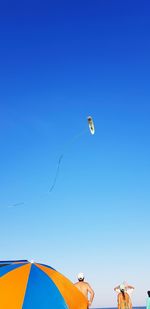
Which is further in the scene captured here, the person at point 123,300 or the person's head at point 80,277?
the person at point 123,300

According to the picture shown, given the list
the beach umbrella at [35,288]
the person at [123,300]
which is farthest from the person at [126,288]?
the beach umbrella at [35,288]

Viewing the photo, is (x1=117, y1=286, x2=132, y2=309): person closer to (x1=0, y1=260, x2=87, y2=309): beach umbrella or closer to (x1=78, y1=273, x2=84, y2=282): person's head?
(x1=78, y1=273, x2=84, y2=282): person's head

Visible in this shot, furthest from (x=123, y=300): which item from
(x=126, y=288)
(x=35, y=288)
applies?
(x=35, y=288)

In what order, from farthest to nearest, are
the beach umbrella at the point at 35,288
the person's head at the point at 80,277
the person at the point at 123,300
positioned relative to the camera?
the person at the point at 123,300 → the person's head at the point at 80,277 → the beach umbrella at the point at 35,288

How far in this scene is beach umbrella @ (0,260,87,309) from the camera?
13.3 ft

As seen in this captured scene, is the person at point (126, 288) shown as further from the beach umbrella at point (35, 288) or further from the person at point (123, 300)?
the beach umbrella at point (35, 288)

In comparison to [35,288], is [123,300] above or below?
above

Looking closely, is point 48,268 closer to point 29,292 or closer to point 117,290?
point 29,292

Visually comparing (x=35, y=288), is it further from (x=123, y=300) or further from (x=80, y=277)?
(x=123, y=300)

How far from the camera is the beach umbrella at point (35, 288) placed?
4.04 meters

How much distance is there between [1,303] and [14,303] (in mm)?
135

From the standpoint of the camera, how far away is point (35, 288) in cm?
420

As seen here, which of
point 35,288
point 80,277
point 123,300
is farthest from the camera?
point 123,300

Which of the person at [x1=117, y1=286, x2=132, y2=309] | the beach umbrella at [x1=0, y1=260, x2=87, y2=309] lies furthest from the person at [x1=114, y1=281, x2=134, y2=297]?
the beach umbrella at [x1=0, y1=260, x2=87, y2=309]
